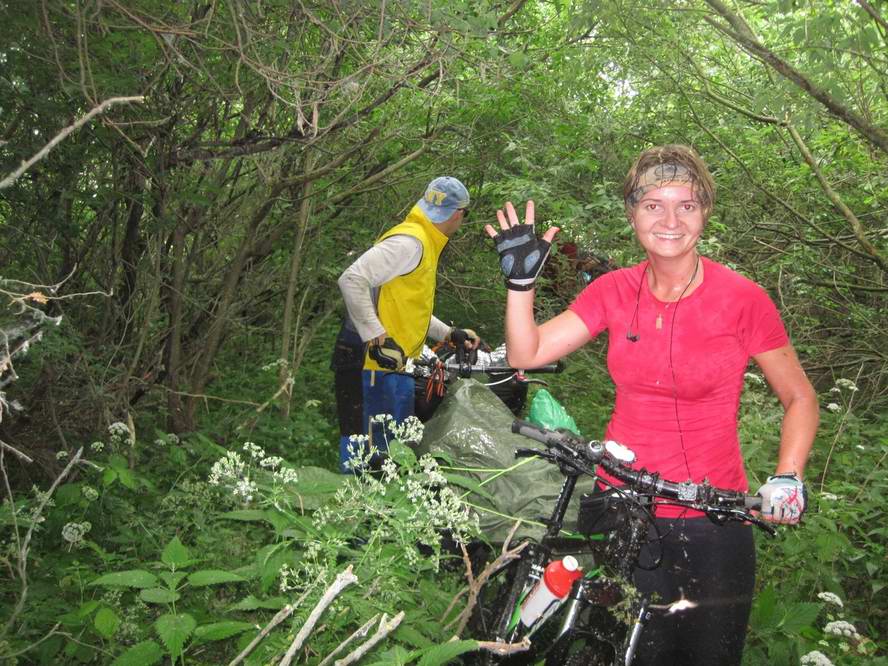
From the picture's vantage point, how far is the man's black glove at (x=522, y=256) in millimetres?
2396

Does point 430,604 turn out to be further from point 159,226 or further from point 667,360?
point 159,226

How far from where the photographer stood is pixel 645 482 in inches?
80.9

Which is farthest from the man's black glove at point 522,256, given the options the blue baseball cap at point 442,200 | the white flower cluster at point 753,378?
the white flower cluster at point 753,378

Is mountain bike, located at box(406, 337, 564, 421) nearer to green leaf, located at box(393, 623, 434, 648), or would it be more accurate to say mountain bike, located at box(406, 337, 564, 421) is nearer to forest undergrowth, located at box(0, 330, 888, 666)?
forest undergrowth, located at box(0, 330, 888, 666)

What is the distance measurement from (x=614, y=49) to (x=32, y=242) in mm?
4313

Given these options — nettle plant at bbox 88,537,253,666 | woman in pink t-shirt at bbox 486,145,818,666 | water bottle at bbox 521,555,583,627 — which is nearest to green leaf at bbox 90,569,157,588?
nettle plant at bbox 88,537,253,666

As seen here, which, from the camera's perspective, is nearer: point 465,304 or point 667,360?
point 667,360

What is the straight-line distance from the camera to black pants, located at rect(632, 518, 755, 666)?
7.50 ft

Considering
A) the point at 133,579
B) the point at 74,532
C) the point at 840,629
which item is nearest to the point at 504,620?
the point at 133,579

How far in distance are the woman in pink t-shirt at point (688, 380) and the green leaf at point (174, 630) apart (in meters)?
1.33

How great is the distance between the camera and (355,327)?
14.9 ft

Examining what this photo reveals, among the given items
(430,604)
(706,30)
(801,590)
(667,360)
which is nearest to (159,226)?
(430,604)

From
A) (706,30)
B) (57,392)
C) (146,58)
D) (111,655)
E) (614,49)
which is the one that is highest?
(706,30)

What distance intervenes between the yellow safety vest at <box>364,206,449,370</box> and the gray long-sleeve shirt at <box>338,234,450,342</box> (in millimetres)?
77
